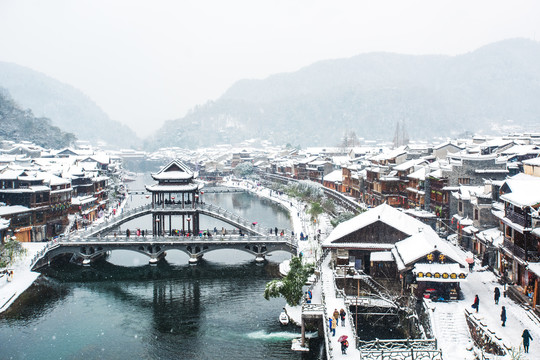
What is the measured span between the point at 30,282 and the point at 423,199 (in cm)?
4200

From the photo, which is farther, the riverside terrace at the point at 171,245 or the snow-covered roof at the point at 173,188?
the snow-covered roof at the point at 173,188

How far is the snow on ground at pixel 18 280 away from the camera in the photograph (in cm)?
3922

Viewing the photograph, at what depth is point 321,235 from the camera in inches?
2202

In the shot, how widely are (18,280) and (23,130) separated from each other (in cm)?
10650

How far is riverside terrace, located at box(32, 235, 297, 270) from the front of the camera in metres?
49.9

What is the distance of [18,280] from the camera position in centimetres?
4334

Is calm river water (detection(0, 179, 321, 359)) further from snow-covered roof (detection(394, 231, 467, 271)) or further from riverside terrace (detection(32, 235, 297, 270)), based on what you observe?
snow-covered roof (detection(394, 231, 467, 271))

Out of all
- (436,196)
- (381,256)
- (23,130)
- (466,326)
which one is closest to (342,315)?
(466,326)

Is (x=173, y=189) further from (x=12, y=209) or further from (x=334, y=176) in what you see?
(x=334, y=176)

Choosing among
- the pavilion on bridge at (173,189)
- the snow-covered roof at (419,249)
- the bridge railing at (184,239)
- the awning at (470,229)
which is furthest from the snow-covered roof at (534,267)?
the pavilion on bridge at (173,189)

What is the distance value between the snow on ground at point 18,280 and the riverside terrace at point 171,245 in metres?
1.90

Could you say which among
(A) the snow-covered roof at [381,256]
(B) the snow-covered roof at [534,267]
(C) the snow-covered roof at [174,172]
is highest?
(C) the snow-covered roof at [174,172]

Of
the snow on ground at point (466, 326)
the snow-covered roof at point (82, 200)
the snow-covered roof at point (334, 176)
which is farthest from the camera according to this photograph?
Answer: the snow-covered roof at point (334, 176)

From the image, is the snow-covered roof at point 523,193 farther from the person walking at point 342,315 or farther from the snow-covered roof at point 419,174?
the snow-covered roof at point 419,174
